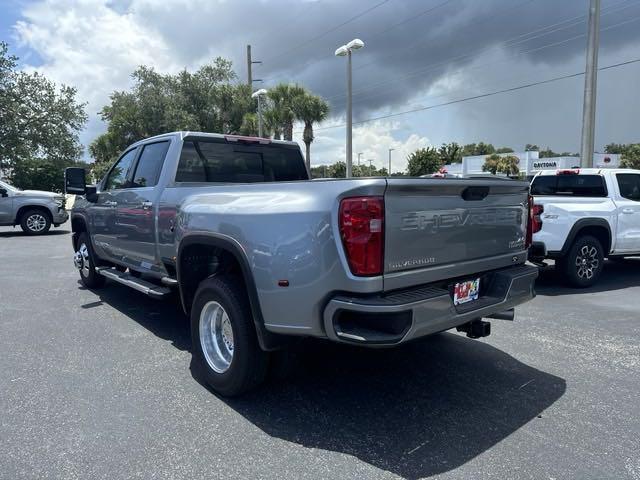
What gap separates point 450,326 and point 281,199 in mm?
1368

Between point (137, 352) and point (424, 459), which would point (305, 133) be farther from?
point (424, 459)

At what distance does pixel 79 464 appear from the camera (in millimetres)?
2898

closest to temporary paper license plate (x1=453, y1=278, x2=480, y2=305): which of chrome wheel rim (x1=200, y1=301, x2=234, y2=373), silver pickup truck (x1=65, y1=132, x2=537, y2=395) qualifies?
silver pickup truck (x1=65, y1=132, x2=537, y2=395)

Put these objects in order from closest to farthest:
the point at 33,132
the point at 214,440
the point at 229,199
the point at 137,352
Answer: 1. the point at 214,440
2. the point at 229,199
3. the point at 137,352
4. the point at 33,132

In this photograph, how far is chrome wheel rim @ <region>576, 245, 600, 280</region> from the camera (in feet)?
25.0

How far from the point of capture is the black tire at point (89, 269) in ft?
23.3

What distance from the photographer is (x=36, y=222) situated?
16.2m

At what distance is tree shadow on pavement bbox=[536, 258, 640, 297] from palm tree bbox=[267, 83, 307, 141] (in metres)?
21.3

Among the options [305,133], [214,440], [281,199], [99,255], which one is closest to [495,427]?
[214,440]

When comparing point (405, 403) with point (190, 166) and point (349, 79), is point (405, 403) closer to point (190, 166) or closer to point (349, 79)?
point (190, 166)

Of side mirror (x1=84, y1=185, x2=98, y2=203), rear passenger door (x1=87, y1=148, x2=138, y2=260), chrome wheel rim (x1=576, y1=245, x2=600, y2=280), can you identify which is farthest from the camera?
chrome wheel rim (x1=576, y1=245, x2=600, y2=280)

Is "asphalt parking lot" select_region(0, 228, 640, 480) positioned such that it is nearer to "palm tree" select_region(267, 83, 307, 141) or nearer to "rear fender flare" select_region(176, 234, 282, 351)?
"rear fender flare" select_region(176, 234, 282, 351)

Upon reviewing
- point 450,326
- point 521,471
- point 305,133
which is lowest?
point 521,471

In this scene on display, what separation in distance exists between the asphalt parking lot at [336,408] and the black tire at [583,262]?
1.81 meters
